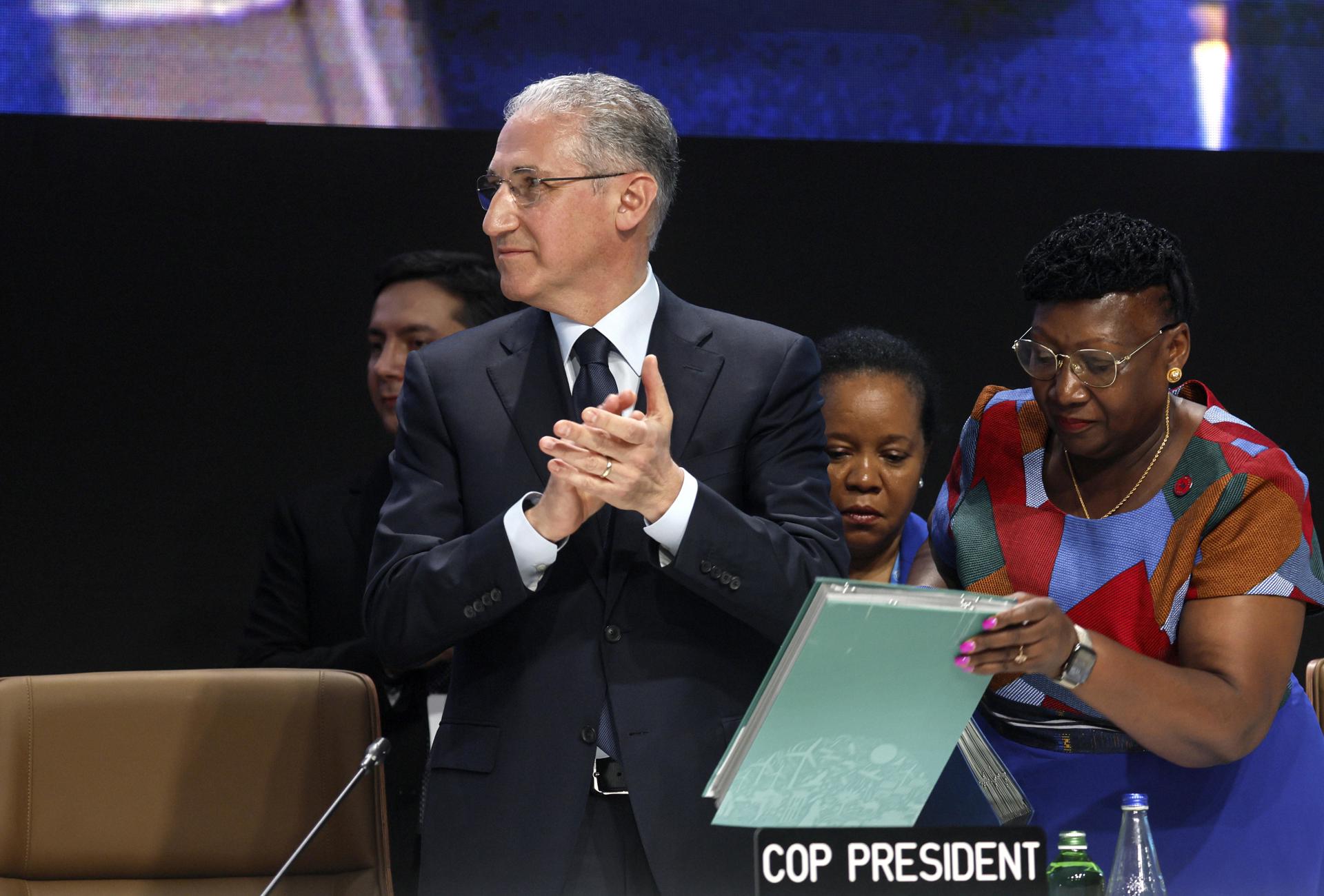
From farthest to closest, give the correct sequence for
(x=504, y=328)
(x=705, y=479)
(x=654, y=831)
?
(x=504, y=328), (x=705, y=479), (x=654, y=831)

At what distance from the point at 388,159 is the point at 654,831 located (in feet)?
7.23

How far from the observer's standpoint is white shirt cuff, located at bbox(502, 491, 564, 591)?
1589 millimetres

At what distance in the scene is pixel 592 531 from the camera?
1733mm

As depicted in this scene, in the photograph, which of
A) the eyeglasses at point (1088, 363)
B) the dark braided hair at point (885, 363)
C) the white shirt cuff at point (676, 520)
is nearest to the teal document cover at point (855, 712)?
the white shirt cuff at point (676, 520)

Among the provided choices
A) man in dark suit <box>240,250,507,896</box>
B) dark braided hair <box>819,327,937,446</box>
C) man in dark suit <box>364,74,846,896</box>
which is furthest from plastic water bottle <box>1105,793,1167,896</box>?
man in dark suit <box>240,250,507,896</box>

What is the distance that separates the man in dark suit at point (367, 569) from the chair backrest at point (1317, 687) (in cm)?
155

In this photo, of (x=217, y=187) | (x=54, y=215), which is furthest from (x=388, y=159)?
(x=54, y=215)

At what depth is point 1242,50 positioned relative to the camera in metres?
3.45

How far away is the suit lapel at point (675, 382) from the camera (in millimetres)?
1718

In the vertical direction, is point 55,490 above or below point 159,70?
below

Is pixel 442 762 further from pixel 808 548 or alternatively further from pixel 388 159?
pixel 388 159

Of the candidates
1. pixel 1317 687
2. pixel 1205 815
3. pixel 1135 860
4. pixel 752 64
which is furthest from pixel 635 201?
pixel 752 64

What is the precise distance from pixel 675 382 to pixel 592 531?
0.21 m

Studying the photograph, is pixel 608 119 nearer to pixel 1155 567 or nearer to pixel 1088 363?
pixel 1088 363
